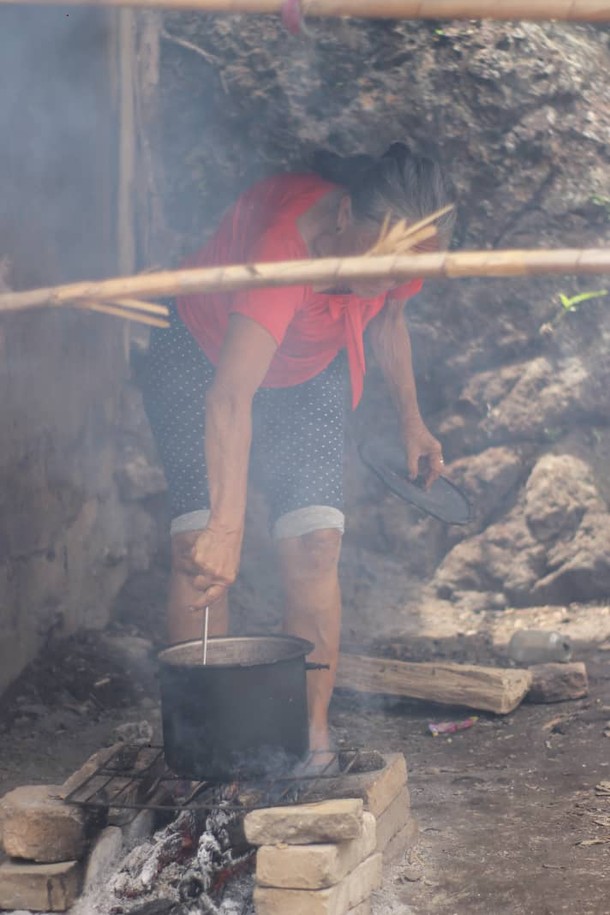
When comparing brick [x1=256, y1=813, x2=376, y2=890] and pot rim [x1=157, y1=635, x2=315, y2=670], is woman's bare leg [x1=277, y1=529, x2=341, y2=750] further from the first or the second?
brick [x1=256, y1=813, x2=376, y2=890]

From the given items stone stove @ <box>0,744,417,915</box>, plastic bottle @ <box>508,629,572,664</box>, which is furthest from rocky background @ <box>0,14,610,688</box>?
stone stove @ <box>0,744,417,915</box>

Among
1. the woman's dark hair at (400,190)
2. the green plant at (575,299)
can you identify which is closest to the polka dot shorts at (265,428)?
the woman's dark hair at (400,190)

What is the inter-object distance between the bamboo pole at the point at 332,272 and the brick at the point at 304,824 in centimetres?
138

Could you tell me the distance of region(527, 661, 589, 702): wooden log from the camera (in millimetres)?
4887

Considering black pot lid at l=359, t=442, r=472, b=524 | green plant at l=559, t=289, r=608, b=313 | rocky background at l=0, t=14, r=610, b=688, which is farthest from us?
green plant at l=559, t=289, r=608, b=313

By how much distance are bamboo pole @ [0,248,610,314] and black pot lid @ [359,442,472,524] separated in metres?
1.53

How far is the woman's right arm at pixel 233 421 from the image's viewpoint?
11.0 ft

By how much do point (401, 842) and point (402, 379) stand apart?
1910 mm

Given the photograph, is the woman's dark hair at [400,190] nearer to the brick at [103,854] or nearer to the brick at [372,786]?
the brick at [372,786]

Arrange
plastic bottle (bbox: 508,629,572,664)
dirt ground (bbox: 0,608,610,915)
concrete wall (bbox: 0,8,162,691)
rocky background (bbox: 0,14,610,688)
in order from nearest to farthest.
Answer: dirt ground (bbox: 0,608,610,915) → concrete wall (bbox: 0,8,162,691) → plastic bottle (bbox: 508,629,572,664) → rocky background (bbox: 0,14,610,688)

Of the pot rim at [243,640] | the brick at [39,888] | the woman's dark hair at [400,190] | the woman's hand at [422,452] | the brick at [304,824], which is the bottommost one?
the brick at [39,888]

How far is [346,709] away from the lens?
5.02 metres

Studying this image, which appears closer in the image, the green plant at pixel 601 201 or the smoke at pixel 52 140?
the smoke at pixel 52 140

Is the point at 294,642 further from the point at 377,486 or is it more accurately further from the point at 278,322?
the point at 377,486
